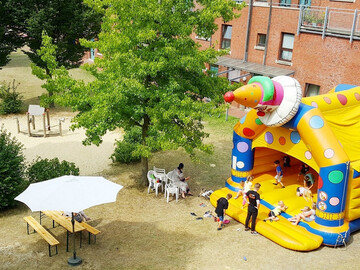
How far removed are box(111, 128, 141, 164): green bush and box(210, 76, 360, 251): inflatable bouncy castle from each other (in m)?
5.78

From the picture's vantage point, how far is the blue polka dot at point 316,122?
1231 centimetres

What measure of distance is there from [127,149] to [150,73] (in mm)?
5918

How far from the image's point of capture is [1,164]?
13742mm

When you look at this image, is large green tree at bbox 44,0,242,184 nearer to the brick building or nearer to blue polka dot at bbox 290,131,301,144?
blue polka dot at bbox 290,131,301,144

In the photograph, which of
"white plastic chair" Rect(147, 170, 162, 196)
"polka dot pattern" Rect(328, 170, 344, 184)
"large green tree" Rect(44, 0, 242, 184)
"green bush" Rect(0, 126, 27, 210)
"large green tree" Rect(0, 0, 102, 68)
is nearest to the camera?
"polka dot pattern" Rect(328, 170, 344, 184)

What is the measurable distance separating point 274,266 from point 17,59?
126ft

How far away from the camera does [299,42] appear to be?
2430 centimetres

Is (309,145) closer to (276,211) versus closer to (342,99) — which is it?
(276,211)

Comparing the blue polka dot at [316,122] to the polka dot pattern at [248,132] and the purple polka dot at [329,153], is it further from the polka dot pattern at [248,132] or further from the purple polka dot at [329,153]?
the polka dot pattern at [248,132]

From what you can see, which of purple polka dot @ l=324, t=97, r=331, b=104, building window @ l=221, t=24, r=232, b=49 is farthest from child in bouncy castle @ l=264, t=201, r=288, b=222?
building window @ l=221, t=24, r=232, b=49

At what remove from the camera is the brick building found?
22.5 meters

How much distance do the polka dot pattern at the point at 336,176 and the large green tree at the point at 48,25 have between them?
18154 millimetres

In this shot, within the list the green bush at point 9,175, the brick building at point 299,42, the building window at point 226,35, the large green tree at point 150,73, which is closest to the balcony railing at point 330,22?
the brick building at point 299,42

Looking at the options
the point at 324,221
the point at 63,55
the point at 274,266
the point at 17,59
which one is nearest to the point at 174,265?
the point at 274,266
